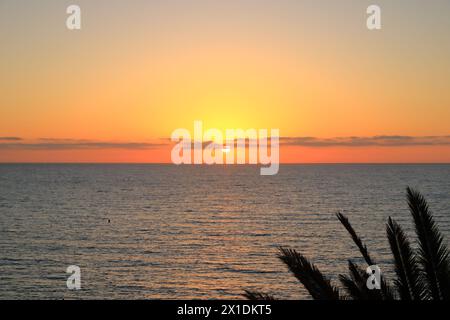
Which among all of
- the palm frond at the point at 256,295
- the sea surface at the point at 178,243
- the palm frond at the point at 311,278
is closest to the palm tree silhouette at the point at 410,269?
the palm frond at the point at 311,278

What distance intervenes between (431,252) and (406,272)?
1.71 ft

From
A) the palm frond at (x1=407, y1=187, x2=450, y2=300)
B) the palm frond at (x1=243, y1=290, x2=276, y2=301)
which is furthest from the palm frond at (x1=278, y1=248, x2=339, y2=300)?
the palm frond at (x1=407, y1=187, x2=450, y2=300)

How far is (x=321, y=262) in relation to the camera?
2018 inches

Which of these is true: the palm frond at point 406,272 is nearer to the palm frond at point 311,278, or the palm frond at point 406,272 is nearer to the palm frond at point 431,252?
the palm frond at point 431,252

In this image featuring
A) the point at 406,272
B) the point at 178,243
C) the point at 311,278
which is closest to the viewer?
the point at 311,278

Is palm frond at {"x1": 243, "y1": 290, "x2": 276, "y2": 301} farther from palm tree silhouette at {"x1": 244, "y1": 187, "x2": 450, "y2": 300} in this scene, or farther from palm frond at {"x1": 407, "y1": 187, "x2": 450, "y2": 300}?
palm frond at {"x1": 407, "y1": 187, "x2": 450, "y2": 300}

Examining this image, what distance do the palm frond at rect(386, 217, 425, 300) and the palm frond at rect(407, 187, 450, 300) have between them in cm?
18

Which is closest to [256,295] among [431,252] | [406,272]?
[406,272]

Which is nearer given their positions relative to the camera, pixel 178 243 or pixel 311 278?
pixel 311 278

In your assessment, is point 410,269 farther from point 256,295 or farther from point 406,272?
point 256,295

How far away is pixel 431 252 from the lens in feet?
28.1

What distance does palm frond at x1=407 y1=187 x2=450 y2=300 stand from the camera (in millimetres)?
8375

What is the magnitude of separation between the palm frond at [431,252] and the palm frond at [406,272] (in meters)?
0.18
